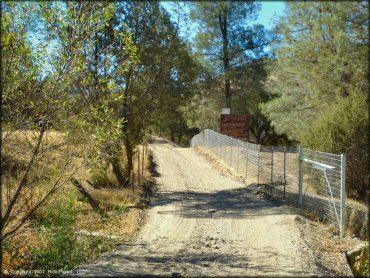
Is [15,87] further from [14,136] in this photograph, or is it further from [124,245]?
[124,245]

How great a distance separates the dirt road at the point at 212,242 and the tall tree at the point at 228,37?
1756 centimetres

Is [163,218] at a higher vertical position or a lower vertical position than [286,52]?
lower

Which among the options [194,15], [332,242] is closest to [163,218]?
[332,242]

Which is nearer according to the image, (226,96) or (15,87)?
(15,87)

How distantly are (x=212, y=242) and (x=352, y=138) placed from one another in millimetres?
9036

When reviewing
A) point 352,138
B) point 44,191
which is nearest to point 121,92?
point 44,191

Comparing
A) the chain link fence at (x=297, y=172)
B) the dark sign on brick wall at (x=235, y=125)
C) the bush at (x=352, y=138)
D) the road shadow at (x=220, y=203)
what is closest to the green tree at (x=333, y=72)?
the bush at (x=352, y=138)

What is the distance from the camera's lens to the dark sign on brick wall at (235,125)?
81.0ft

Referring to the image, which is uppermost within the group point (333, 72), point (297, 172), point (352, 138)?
point (333, 72)

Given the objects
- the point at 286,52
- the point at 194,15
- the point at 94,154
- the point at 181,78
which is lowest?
the point at 94,154

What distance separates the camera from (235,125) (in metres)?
24.8

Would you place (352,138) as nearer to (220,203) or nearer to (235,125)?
(220,203)

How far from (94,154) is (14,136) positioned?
1300 millimetres

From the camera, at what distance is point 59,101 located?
6145 mm
